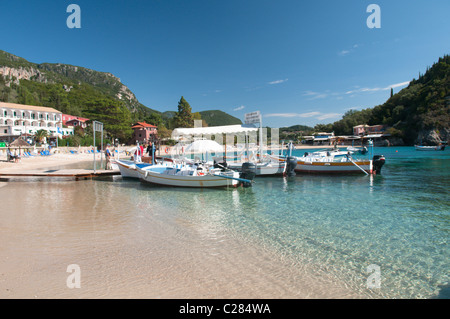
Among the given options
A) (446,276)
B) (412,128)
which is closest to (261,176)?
(446,276)

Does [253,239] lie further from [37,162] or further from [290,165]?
[37,162]

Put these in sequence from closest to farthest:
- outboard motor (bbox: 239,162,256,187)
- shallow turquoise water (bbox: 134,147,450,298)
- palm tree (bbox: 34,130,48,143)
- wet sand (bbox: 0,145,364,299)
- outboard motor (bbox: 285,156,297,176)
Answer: wet sand (bbox: 0,145,364,299), shallow turquoise water (bbox: 134,147,450,298), outboard motor (bbox: 239,162,256,187), outboard motor (bbox: 285,156,297,176), palm tree (bbox: 34,130,48,143)

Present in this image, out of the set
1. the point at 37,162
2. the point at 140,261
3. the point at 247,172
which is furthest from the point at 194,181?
the point at 37,162

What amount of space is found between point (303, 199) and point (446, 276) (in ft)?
23.6

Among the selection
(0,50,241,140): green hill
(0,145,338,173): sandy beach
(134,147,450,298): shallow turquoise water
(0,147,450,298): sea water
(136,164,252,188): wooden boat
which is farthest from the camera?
(0,50,241,140): green hill

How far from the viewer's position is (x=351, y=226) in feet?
25.6

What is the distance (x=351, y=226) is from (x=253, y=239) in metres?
3.65

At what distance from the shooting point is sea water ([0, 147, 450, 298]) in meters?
4.45

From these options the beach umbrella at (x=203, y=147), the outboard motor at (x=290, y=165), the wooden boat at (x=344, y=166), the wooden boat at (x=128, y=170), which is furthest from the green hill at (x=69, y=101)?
the wooden boat at (x=344, y=166)

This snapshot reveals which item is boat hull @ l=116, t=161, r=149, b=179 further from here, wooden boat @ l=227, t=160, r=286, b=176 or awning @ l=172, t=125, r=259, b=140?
wooden boat @ l=227, t=160, r=286, b=176

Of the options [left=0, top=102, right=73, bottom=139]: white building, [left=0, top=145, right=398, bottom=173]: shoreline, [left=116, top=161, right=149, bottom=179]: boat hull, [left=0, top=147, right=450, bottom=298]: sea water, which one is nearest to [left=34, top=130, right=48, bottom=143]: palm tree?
[left=0, top=102, right=73, bottom=139]: white building

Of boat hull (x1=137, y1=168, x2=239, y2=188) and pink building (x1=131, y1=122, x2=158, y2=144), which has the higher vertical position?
pink building (x1=131, y1=122, x2=158, y2=144)

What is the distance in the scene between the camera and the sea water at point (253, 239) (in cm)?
445

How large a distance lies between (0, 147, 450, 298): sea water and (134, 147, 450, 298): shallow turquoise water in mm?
35
